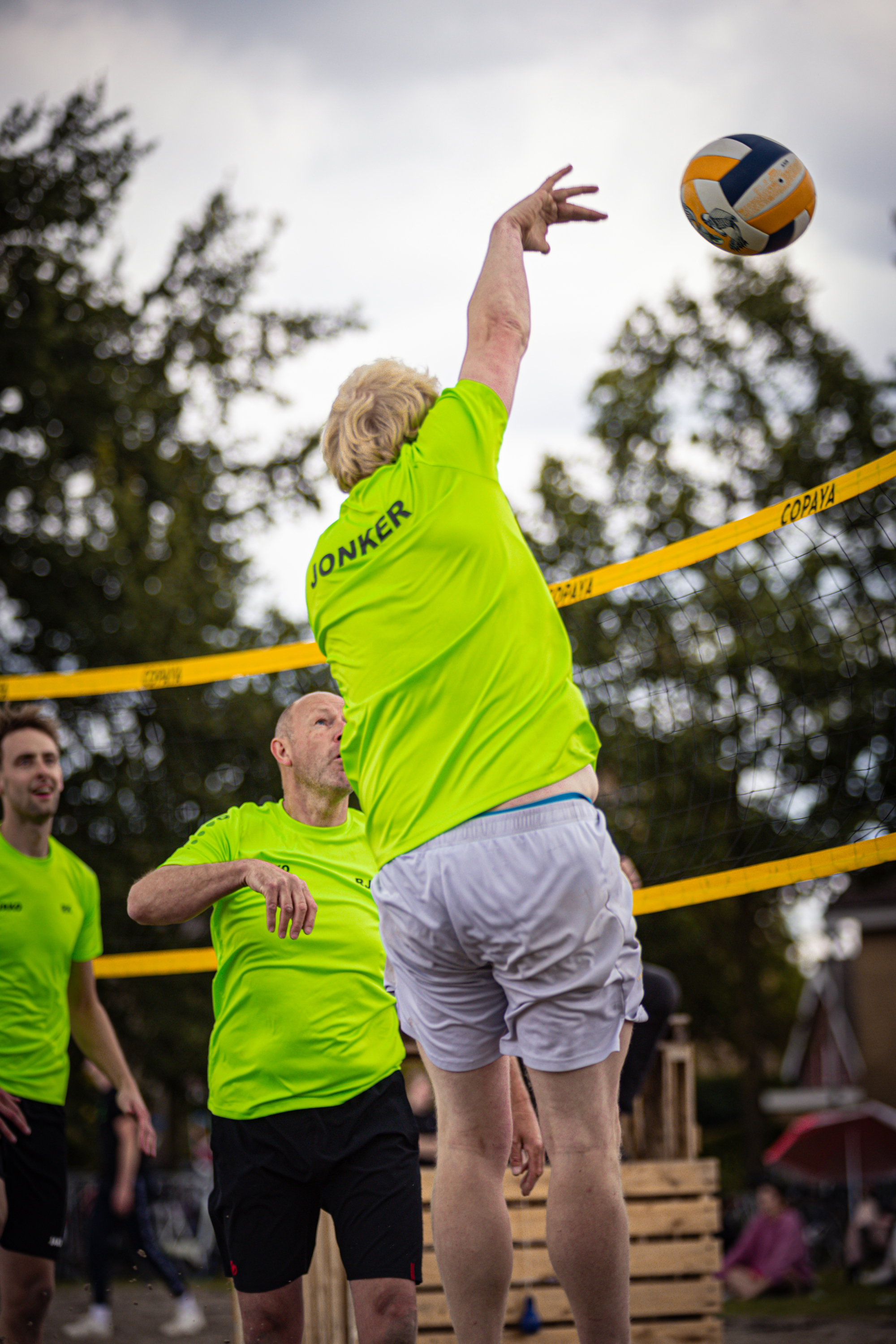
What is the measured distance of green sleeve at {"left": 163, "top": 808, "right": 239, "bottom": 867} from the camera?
11.0 feet

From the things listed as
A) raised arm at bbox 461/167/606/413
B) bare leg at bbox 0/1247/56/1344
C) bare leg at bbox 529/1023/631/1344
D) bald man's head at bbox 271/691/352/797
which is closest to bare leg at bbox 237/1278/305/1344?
bare leg at bbox 529/1023/631/1344

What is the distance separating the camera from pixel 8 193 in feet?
51.6

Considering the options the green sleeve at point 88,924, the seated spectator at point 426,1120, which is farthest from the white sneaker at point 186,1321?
the green sleeve at point 88,924

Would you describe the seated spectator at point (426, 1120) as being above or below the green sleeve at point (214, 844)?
below

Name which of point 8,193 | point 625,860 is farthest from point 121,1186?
point 8,193

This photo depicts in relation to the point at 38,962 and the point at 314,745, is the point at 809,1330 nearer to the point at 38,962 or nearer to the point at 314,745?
the point at 38,962

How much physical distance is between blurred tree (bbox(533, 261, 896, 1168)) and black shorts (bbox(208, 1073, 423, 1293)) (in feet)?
31.1

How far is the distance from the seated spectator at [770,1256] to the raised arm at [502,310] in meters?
11.2

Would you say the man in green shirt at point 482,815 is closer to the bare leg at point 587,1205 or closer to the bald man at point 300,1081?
the bare leg at point 587,1205

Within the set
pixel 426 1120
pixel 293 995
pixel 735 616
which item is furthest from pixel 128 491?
pixel 293 995

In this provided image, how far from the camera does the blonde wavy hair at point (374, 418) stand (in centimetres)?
251

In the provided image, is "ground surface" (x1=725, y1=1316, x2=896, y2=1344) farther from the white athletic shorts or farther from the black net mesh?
the white athletic shorts

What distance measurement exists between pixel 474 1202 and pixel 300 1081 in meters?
1.08

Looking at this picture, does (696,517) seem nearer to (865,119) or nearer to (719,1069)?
(865,119)
